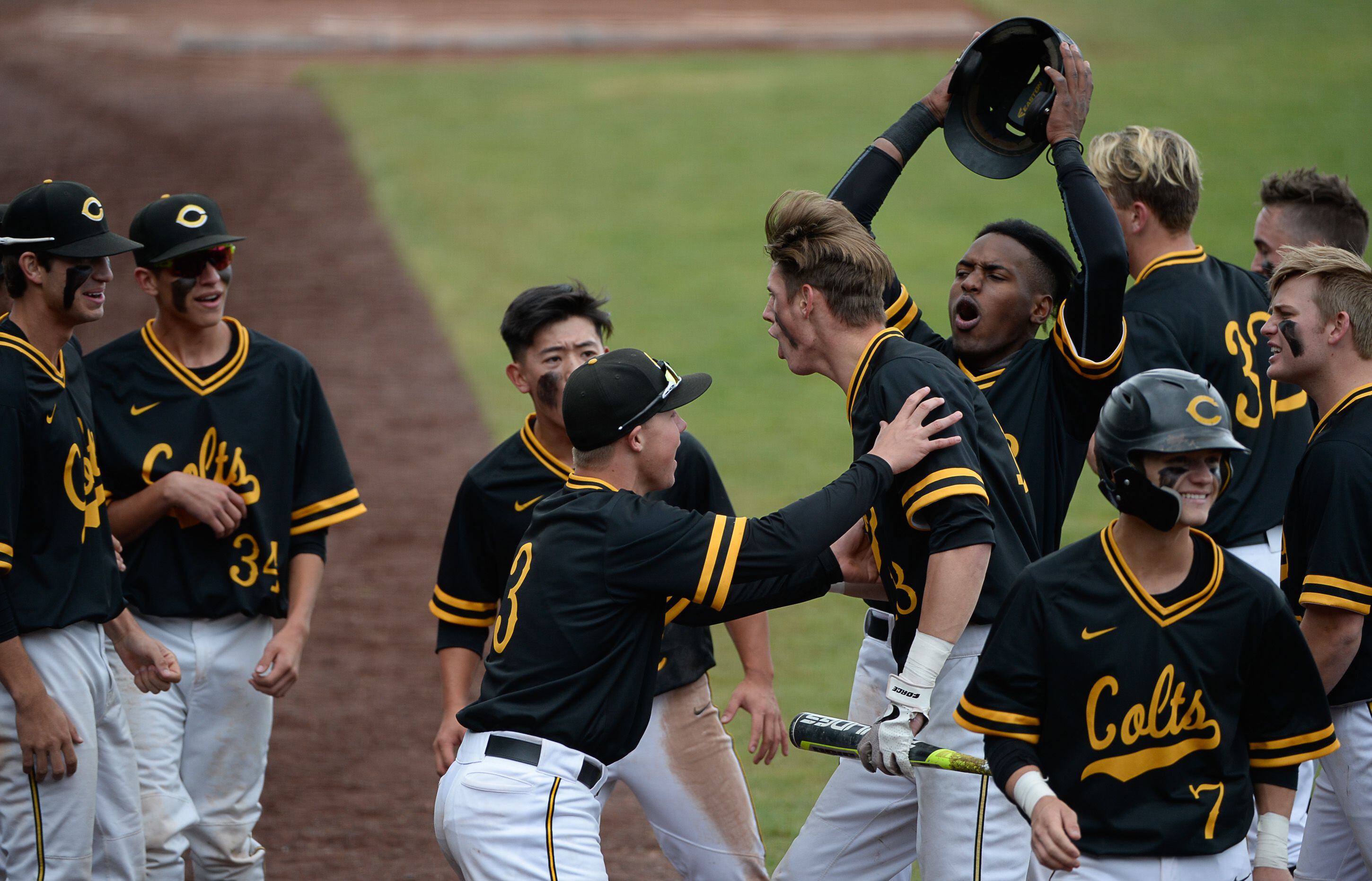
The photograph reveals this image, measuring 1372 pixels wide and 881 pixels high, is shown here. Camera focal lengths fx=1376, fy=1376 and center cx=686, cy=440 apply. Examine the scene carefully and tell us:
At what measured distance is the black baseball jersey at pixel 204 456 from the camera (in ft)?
14.3

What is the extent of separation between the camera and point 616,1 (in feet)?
92.4

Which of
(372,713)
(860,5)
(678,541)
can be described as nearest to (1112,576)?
(678,541)

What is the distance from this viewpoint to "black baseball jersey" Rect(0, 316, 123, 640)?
146 inches

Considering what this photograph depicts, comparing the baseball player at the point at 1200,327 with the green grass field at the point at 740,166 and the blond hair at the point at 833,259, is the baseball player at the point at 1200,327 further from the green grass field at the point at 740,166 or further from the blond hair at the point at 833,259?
the green grass field at the point at 740,166

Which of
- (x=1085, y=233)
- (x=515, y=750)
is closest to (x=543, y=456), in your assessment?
(x=515, y=750)

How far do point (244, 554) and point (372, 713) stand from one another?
2700 mm

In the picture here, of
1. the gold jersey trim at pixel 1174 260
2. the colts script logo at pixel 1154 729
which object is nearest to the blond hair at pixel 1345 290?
the gold jersey trim at pixel 1174 260

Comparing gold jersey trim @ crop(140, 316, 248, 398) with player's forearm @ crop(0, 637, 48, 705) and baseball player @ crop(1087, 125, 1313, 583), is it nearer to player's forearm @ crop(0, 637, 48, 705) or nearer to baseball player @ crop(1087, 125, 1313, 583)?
player's forearm @ crop(0, 637, 48, 705)

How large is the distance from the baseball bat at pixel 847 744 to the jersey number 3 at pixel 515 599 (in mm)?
734

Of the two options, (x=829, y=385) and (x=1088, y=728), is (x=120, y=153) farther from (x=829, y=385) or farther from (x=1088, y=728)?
(x=1088, y=728)

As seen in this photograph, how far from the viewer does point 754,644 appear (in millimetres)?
4332

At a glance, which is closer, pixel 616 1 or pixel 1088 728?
pixel 1088 728

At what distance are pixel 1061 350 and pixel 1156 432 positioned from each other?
101 centimetres

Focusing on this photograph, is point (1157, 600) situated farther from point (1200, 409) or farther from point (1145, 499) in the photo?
point (1200, 409)
